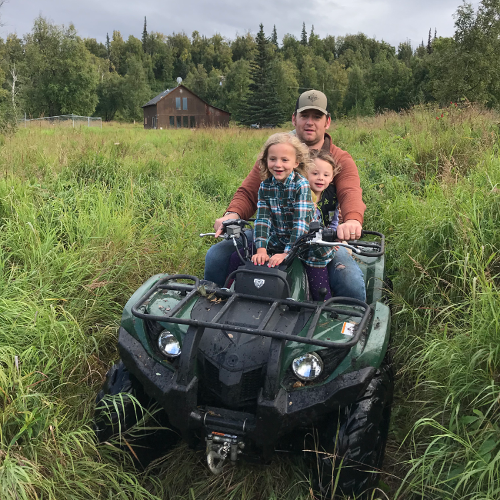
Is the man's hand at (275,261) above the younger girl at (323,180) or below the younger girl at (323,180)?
below

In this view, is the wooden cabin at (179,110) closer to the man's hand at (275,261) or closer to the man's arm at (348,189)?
the man's arm at (348,189)

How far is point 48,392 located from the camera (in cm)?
252

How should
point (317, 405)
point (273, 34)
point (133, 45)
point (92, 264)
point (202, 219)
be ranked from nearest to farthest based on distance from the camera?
point (317, 405)
point (92, 264)
point (202, 219)
point (133, 45)
point (273, 34)

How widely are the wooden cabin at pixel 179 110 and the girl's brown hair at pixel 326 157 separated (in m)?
48.5

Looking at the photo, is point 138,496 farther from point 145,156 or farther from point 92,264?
point 145,156

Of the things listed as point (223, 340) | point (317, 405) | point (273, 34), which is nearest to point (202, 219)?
point (223, 340)

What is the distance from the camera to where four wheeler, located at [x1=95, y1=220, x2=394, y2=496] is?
1788 mm

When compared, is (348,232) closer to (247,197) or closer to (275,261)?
(275,261)

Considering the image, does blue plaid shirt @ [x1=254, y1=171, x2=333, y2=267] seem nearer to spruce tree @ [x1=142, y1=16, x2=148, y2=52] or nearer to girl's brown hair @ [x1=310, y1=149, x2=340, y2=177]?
girl's brown hair @ [x1=310, y1=149, x2=340, y2=177]

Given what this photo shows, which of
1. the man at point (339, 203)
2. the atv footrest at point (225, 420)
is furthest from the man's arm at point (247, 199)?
the atv footrest at point (225, 420)

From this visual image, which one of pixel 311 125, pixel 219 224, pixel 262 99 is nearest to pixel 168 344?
pixel 219 224

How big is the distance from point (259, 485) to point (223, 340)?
2.61 ft

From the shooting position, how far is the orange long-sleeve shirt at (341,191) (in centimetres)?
307

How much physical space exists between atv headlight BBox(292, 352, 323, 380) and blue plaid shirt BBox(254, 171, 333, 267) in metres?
0.75
